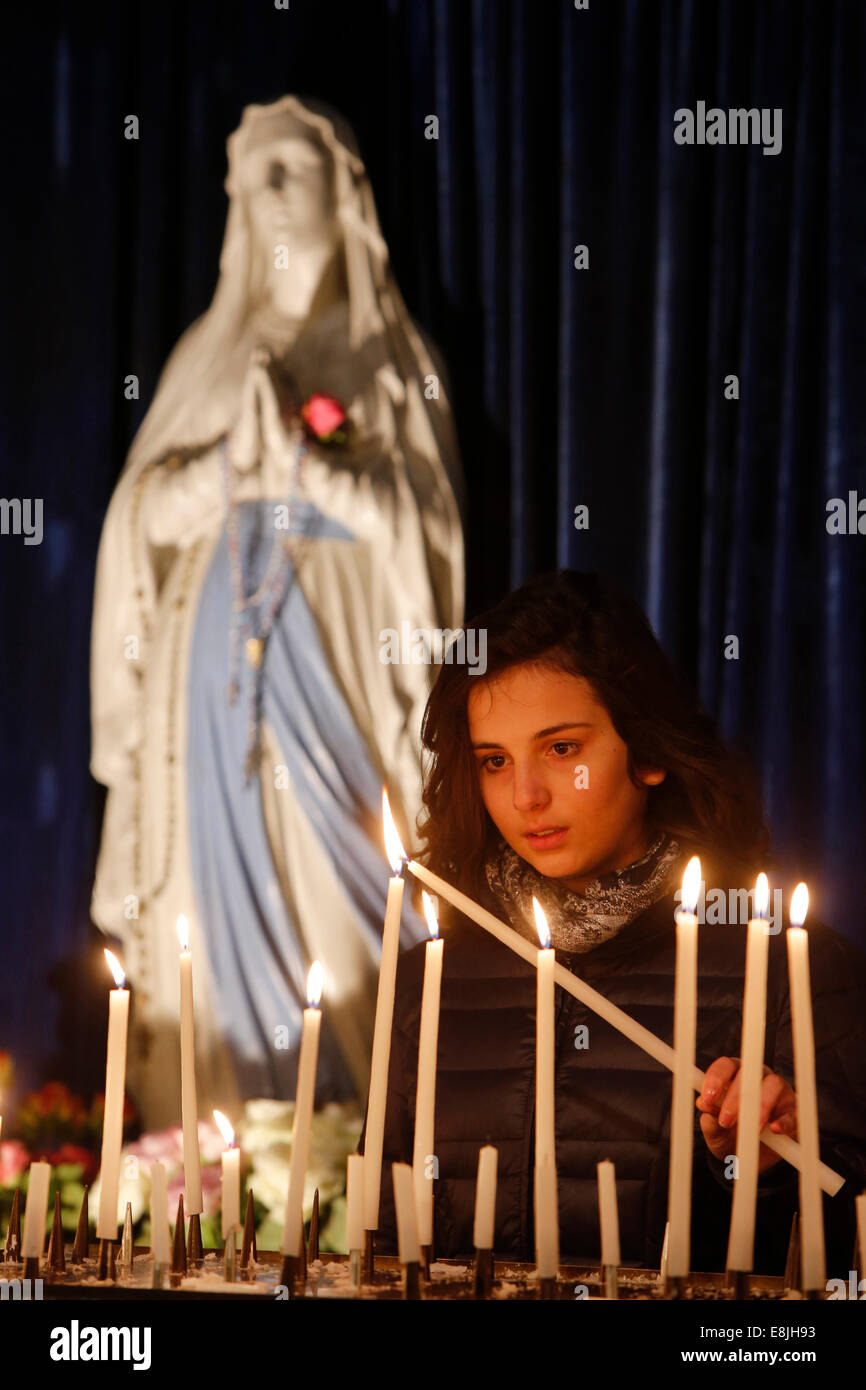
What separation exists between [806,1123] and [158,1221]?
0.46 metres

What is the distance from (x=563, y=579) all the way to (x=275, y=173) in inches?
81.4

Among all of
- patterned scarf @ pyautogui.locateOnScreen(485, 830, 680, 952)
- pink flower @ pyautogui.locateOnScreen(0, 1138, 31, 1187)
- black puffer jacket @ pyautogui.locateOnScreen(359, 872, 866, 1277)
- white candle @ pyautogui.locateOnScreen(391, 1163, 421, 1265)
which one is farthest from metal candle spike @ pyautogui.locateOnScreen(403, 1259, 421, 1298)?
pink flower @ pyautogui.locateOnScreen(0, 1138, 31, 1187)

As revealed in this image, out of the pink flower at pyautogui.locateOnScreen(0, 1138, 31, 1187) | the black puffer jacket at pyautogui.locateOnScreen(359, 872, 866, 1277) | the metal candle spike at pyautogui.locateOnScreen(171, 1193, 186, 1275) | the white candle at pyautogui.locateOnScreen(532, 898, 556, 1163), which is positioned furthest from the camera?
the pink flower at pyautogui.locateOnScreen(0, 1138, 31, 1187)

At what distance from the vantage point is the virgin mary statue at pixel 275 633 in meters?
3.29

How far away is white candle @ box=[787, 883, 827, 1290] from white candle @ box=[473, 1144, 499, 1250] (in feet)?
0.67

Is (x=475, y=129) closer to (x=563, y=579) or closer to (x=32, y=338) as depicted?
(x=32, y=338)

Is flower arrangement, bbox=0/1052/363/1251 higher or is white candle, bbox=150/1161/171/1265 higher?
white candle, bbox=150/1161/171/1265

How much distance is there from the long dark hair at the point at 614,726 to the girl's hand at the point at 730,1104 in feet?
1.79

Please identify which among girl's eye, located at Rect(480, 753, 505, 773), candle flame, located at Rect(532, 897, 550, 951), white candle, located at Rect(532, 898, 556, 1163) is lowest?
white candle, located at Rect(532, 898, 556, 1163)

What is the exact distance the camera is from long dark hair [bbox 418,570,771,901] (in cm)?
176

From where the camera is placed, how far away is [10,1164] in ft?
9.89

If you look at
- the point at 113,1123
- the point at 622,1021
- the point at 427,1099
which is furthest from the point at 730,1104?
the point at 113,1123

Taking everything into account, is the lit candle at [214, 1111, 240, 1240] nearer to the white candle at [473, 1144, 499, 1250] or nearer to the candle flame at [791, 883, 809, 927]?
the white candle at [473, 1144, 499, 1250]

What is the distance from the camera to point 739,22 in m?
3.31
